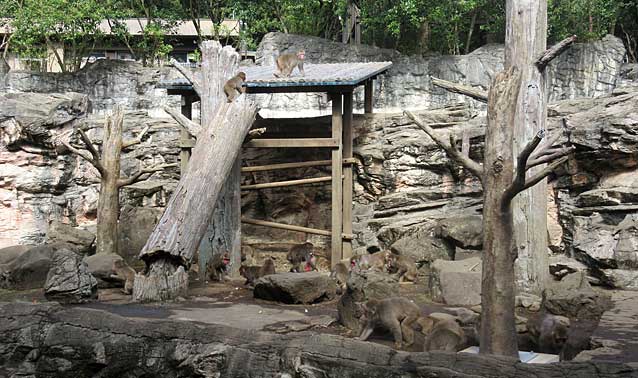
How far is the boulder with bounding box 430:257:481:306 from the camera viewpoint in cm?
1130

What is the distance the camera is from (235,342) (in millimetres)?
6875

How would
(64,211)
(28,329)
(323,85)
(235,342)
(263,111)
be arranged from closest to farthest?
(235,342), (28,329), (323,85), (64,211), (263,111)

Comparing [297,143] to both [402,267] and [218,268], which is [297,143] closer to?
[218,268]

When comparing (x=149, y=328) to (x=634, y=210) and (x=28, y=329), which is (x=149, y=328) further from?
(x=634, y=210)

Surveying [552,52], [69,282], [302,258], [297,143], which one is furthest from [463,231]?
[69,282]

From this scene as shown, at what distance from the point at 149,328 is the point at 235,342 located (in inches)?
35.1

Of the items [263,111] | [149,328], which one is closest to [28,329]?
[149,328]

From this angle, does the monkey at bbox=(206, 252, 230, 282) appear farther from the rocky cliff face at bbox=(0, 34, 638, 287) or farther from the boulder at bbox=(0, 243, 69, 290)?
the boulder at bbox=(0, 243, 69, 290)

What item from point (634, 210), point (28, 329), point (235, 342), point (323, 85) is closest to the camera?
point (235, 342)

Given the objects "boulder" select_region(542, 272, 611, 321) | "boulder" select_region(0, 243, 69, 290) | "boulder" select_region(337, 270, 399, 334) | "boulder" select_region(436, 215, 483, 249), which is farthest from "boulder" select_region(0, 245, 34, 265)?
"boulder" select_region(542, 272, 611, 321)

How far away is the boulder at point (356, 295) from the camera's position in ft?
31.0

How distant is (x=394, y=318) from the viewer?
861 cm

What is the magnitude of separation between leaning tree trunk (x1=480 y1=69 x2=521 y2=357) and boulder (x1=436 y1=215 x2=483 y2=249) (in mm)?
7144

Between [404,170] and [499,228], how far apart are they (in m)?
10.2
